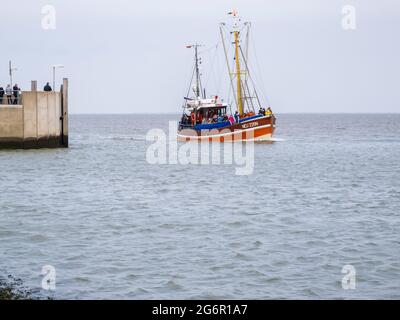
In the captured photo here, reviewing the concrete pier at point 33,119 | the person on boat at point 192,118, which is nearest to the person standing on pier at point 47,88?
the concrete pier at point 33,119

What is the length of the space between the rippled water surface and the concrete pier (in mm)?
4202

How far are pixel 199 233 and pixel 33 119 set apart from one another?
23827mm

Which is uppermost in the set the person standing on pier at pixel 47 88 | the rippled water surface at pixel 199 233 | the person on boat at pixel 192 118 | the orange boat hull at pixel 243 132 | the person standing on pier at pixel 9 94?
the person standing on pier at pixel 47 88

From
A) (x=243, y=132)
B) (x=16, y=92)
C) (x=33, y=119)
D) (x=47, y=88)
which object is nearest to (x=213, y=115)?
(x=243, y=132)

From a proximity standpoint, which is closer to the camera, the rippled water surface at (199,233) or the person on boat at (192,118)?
the rippled water surface at (199,233)

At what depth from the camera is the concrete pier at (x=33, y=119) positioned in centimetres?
4062

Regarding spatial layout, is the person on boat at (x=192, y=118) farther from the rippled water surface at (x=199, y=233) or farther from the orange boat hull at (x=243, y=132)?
the rippled water surface at (x=199, y=233)

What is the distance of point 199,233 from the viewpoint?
19438 mm

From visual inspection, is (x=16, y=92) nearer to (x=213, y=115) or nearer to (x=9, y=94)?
(x=9, y=94)

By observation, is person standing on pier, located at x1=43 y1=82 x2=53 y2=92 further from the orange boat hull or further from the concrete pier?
the orange boat hull

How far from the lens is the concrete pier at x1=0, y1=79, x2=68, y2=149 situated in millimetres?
40625

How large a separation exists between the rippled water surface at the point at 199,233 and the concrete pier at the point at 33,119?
4202 mm

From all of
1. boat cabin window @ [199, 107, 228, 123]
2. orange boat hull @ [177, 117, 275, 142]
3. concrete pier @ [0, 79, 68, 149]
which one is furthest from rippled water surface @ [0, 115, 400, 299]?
boat cabin window @ [199, 107, 228, 123]
